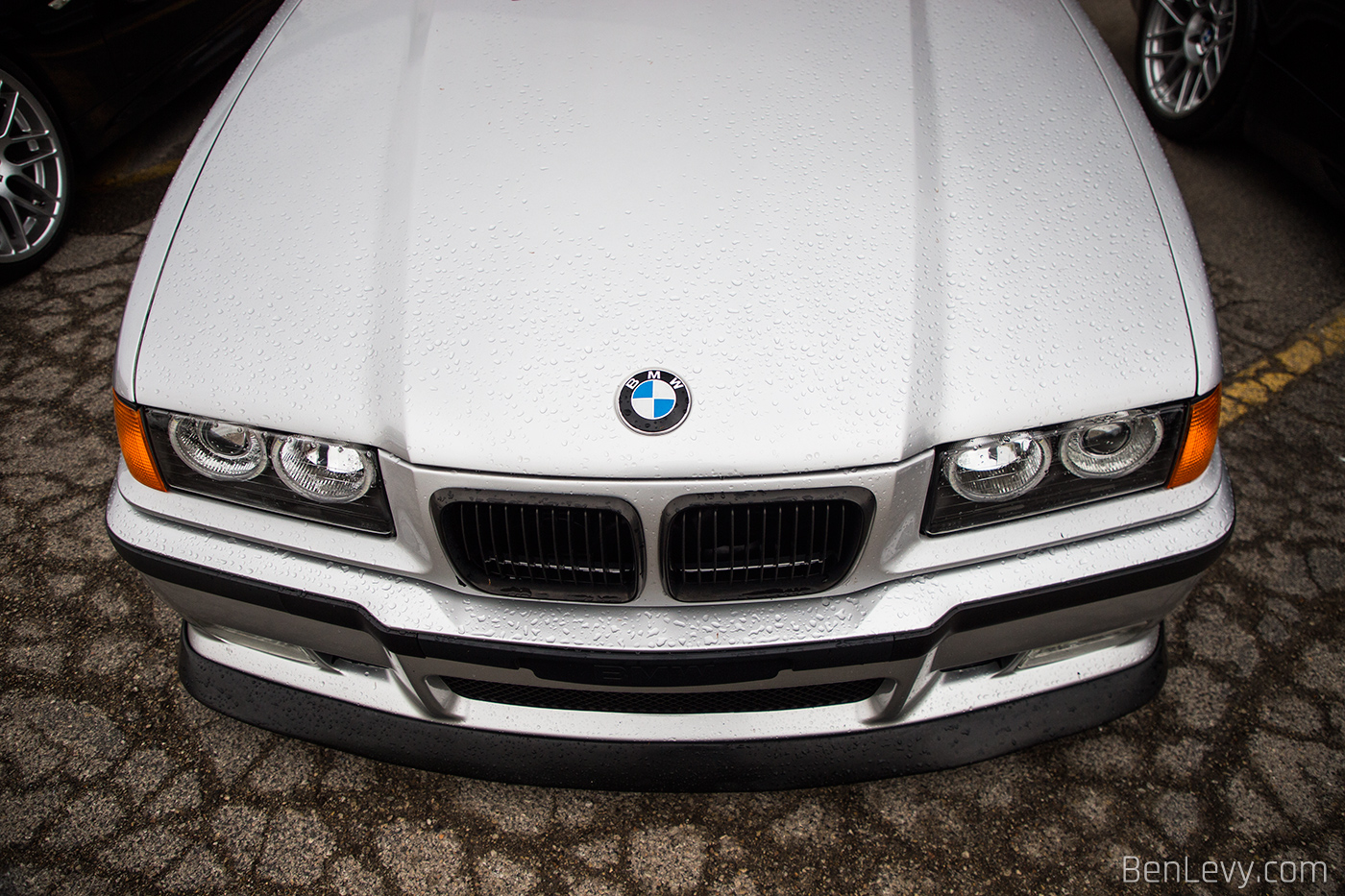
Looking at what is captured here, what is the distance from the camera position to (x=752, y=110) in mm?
1701

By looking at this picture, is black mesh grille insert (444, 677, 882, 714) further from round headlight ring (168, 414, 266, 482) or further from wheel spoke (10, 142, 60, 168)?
wheel spoke (10, 142, 60, 168)

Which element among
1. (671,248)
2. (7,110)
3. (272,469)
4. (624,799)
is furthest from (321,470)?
(7,110)

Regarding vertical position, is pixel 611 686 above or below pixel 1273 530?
above

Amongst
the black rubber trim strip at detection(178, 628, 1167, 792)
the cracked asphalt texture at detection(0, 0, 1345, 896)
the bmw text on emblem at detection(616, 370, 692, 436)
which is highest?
the bmw text on emblem at detection(616, 370, 692, 436)

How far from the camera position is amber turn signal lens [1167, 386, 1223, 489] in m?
1.51

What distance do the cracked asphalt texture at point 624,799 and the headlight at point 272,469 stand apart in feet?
2.53

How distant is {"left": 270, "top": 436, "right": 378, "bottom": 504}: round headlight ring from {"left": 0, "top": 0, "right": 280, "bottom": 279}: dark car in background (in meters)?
2.41

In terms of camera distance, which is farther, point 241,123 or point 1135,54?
point 1135,54

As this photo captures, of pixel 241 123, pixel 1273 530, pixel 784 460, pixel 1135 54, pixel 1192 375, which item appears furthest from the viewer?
pixel 1135 54

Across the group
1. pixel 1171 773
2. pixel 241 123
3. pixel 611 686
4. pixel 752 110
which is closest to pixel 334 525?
pixel 611 686

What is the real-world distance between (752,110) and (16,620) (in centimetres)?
215

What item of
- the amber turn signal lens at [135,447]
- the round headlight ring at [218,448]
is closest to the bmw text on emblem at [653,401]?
the round headlight ring at [218,448]

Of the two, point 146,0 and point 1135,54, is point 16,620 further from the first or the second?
point 1135,54

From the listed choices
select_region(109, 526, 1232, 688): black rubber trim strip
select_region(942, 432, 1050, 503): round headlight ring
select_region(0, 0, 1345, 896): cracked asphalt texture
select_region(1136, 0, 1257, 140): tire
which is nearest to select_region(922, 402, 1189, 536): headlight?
select_region(942, 432, 1050, 503): round headlight ring
